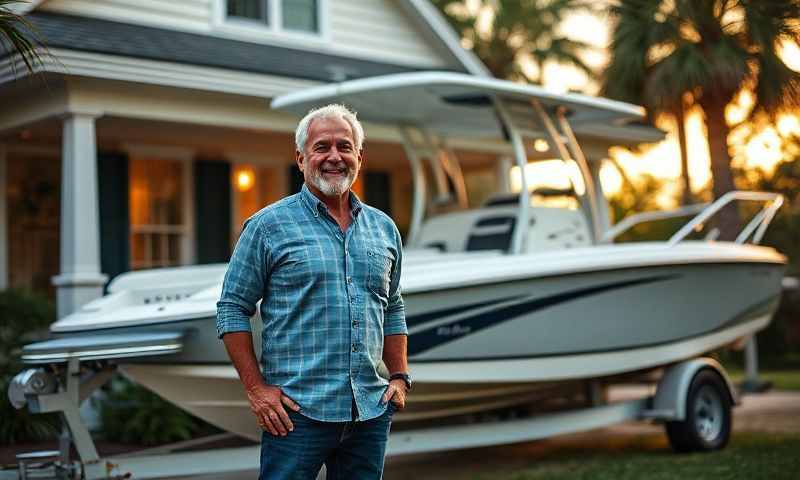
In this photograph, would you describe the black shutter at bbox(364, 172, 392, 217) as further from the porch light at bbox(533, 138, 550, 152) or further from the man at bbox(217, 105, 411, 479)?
the man at bbox(217, 105, 411, 479)

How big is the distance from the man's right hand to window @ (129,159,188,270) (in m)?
8.12

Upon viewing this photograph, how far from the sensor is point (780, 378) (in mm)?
14914

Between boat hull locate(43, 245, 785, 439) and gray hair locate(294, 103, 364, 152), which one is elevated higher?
gray hair locate(294, 103, 364, 152)

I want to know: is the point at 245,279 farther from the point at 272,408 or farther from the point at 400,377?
the point at 400,377

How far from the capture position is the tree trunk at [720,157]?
12367 millimetres

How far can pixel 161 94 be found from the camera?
8727mm

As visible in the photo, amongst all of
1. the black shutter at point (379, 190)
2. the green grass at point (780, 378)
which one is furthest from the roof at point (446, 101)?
the green grass at point (780, 378)

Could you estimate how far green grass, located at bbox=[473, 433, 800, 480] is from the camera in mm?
6520

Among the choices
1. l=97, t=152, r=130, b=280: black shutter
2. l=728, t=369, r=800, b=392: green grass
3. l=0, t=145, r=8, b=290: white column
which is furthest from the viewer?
l=728, t=369, r=800, b=392: green grass

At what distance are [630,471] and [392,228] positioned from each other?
3970 mm

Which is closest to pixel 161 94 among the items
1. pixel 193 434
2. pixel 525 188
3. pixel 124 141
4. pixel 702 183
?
pixel 124 141

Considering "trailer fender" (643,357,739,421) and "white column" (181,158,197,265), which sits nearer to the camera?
"trailer fender" (643,357,739,421)

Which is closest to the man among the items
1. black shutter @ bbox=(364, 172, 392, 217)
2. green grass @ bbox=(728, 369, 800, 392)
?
black shutter @ bbox=(364, 172, 392, 217)

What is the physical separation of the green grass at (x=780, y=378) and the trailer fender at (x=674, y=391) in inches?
237
